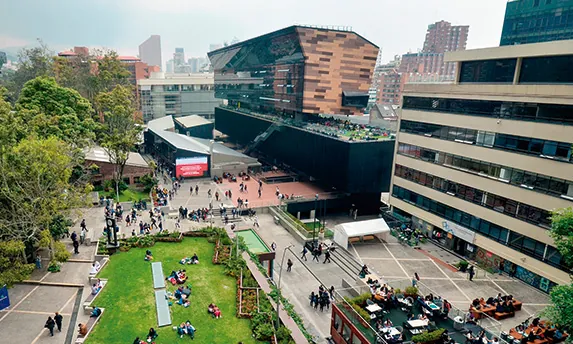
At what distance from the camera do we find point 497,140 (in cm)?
3048

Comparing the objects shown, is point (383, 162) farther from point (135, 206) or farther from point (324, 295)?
point (135, 206)

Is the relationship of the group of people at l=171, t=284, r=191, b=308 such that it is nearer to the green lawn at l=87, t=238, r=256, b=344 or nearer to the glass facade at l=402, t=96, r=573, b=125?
the green lawn at l=87, t=238, r=256, b=344

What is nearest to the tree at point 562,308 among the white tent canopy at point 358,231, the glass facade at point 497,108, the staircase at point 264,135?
the glass facade at point 497,108

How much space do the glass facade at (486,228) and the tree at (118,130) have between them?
1327 inches

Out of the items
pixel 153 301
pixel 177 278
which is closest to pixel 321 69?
pixel 177 278

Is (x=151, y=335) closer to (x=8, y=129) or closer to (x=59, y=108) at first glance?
(x=8, y=129)

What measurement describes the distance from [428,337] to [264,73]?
191ft

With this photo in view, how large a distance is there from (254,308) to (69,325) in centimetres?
1077

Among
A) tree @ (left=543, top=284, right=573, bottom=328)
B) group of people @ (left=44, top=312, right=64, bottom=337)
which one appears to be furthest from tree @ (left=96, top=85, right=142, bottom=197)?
tree @ (left=543, top=284, right=573, bottom=328)

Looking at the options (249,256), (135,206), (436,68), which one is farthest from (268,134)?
(436,68)

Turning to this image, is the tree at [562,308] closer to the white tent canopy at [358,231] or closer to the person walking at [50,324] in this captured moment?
the white tent canopy at [358,231]

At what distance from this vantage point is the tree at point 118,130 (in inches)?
1737

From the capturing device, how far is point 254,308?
23.1 meters

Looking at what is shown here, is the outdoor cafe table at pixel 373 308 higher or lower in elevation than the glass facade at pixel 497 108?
lower
